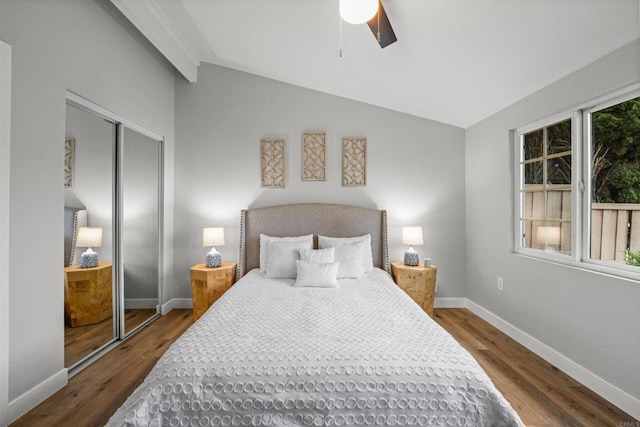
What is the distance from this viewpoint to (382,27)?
1.86 metres

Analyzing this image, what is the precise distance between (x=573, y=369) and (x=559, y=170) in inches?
61.1

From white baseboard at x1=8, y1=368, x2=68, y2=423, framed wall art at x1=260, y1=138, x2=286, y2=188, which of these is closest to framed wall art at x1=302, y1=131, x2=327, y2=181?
framed wall art at x1=260, y1=138, x2=286, y2=188

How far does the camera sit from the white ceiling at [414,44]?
1.87 m

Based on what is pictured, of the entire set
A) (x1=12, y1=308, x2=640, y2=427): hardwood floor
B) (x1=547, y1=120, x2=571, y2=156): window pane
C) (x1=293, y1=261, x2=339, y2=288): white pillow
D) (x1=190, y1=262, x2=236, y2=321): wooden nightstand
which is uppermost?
(x1=547, y1=120, x2=571, y2=156): window pane

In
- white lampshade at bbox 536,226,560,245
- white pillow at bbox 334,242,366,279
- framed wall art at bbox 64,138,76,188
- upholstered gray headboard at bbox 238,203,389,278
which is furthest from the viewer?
upholstered gray headboard at bbox 238,203,389,278

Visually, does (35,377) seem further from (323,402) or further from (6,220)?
(323,402)

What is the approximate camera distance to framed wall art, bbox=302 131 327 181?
3.64m

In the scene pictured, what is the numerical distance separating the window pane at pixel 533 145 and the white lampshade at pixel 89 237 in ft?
13.0

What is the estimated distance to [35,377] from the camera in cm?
188

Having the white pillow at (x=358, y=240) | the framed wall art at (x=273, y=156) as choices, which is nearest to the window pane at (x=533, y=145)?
the white pillow at (x=358, y=240)

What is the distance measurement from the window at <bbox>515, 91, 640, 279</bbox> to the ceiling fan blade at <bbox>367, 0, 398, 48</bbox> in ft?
5.23

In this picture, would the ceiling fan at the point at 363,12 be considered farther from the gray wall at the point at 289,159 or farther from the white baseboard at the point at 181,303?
the white baseboard at the point at 181,303

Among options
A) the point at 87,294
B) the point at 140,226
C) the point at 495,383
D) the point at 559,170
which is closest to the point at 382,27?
the point at 559,170

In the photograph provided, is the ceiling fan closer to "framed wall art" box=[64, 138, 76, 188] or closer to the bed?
the bed
